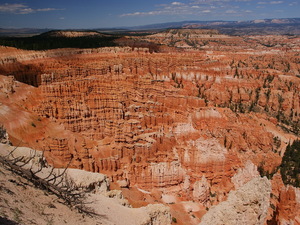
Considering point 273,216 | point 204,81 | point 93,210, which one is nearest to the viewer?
point 93,210

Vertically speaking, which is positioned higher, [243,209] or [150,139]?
[243,209]

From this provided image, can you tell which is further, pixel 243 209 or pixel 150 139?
pixel 150 139

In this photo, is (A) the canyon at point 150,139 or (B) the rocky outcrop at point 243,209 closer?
(B) the rocky outcrop at point 243,209

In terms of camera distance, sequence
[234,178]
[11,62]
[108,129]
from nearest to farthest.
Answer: [234,178] < [108,129] < [11,62]

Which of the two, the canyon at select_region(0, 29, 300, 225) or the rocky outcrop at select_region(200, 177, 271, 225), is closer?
the rocky outcrop at select_region(200, 177, 271, 225)

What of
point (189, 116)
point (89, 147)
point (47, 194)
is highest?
point (47, 194)

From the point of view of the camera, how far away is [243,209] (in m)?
9.95

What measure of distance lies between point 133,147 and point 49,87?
16034mm

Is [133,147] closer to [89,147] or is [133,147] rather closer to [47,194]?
[89,147]

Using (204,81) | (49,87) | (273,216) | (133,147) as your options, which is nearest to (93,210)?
(273,216)

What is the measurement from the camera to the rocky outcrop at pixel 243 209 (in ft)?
32.1

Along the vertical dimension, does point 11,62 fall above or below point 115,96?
above

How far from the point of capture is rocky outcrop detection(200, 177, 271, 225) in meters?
9.78

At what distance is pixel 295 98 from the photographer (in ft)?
157
